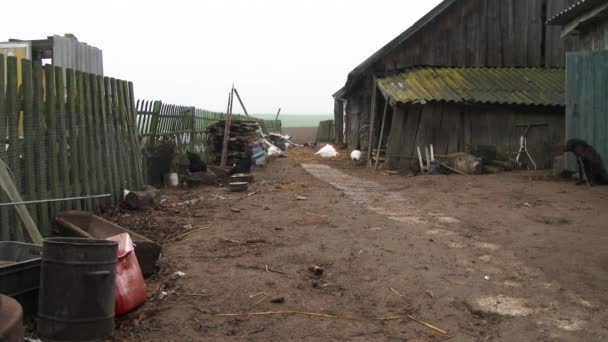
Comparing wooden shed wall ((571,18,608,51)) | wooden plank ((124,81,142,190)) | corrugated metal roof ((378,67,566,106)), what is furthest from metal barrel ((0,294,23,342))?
corrugated metal roof ((378,67,566,106))

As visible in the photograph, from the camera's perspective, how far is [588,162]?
10500 millimetres

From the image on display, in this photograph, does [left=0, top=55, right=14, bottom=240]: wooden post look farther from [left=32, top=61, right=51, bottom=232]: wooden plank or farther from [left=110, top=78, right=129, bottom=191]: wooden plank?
[left=110, top=78, right=129, bottom=191]: wooden plank

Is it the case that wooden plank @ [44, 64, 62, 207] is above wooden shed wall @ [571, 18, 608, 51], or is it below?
below

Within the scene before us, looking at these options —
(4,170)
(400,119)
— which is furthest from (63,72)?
(400,119)

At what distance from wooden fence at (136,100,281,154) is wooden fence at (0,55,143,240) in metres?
2.88

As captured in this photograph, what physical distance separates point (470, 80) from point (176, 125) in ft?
29.1

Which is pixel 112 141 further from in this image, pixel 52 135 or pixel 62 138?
pixel 52 135

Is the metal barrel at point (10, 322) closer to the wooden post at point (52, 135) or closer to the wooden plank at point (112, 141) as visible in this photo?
the wooden post at point (52, 135)

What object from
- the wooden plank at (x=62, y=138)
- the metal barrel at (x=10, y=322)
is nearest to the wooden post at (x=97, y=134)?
the wooden plank at (x=62, y=138)

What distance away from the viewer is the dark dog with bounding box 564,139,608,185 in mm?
10414

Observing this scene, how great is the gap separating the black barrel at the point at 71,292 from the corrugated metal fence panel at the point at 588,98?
400 inches

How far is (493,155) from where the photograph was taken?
15.6 metres

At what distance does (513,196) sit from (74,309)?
8.42 metres

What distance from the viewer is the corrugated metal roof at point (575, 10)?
10.8m
